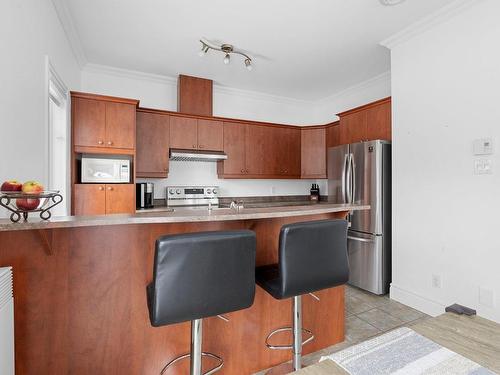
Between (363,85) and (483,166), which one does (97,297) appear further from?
(363,85)

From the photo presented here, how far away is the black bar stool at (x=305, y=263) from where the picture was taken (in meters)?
1.40

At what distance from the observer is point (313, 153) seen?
4480mm

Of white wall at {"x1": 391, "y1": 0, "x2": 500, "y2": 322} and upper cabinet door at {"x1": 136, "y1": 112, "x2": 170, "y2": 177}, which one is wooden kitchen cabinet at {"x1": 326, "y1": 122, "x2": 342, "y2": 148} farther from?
upper cabinet door at {"x1": 136, "y1": 112, "x2": 170, "y2": 177}

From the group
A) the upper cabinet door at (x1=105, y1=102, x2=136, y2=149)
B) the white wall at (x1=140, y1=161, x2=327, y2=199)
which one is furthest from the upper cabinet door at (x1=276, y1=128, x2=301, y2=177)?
the upper cabinet door at (x1=105, y1=102, x2=136, y2=149)

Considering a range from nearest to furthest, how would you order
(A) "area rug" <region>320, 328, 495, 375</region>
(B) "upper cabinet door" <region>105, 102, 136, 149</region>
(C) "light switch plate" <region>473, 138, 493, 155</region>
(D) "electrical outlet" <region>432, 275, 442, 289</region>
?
(A) "area rug" <region>320, 328, 495, 375</region>, (C) "light switch plate" <region>473, 138, 493, 155</region>, (D) "electrical outlet" <region>432, 275, 442, 289</region>, (B) "upper cabinet door" <region>105, 102, 136, 149</region>

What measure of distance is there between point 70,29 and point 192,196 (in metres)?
2.34

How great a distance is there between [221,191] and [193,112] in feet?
4.22

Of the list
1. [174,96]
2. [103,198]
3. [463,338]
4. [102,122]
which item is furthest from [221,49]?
[463,338]

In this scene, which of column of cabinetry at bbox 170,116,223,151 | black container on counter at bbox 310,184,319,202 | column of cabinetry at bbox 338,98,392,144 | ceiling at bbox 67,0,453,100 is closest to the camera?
ceiling at bbox 67,0,453,100

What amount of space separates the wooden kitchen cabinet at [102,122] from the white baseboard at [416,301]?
3355mm

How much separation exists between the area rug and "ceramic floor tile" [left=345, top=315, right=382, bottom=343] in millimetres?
1663

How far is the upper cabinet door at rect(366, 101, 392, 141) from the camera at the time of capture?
3.12 meters

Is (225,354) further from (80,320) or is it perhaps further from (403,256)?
(403,256)

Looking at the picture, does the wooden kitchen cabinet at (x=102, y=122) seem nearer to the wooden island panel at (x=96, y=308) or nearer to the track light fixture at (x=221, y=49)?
the track light fixture at (x=221, y=49)
